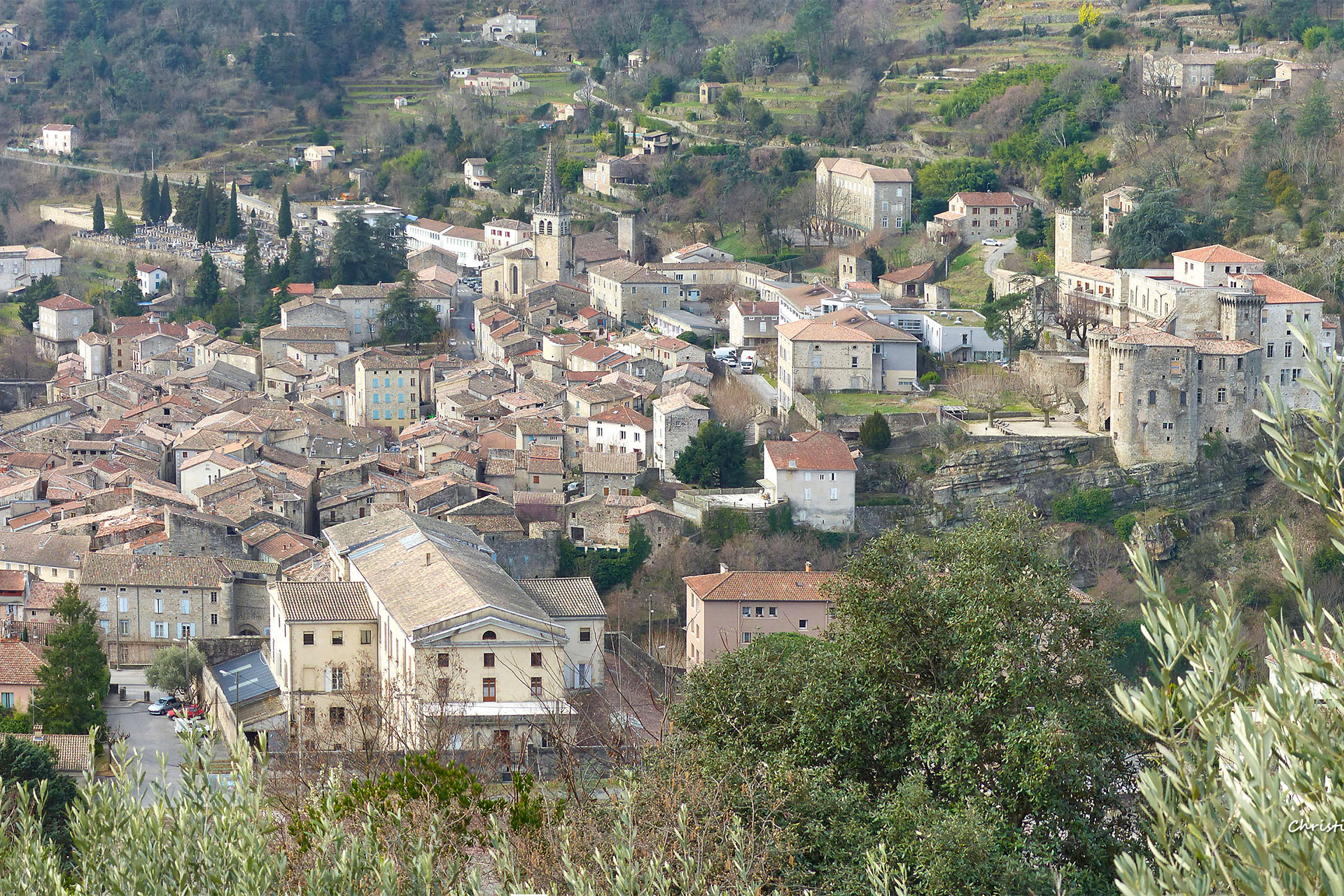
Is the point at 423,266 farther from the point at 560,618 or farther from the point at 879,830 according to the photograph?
the point at 879,830

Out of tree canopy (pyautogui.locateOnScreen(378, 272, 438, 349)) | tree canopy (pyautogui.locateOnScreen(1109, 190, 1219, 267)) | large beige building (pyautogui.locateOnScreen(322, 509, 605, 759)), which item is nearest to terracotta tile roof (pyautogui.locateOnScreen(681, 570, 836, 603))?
large beige building (pyautogui.locateOnScreen(322, 509, 605, 759))

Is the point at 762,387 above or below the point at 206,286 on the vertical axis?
above

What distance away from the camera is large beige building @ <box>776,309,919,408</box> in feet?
138

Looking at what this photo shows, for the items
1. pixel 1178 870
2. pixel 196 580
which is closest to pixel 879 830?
pixel 1178 870

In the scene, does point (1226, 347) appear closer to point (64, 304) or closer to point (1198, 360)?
point (1198, 360)

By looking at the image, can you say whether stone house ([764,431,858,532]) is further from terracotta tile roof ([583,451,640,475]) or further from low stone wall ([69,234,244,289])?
low stone wall ([69,234,244,289])

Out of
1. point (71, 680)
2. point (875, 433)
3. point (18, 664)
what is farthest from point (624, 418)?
point (71, 680)

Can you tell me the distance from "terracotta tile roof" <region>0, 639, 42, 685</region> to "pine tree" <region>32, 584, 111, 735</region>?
0.26 meters

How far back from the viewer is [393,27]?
3310 inches

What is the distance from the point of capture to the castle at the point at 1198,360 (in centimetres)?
3881

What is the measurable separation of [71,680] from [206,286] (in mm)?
32841

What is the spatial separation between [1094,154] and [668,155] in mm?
15345

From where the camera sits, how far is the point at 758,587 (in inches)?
1284

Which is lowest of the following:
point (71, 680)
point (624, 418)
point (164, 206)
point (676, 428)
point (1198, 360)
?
point (71, 680)
